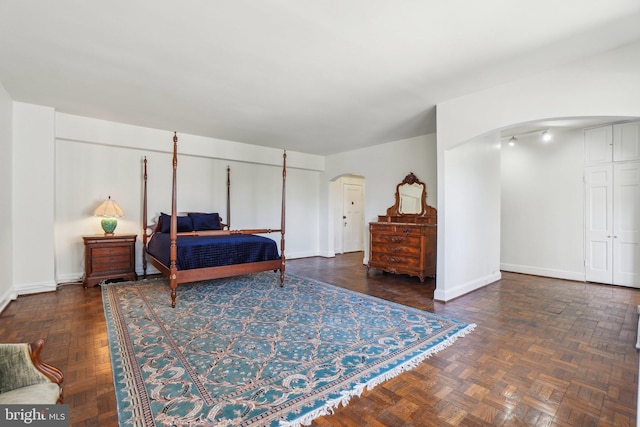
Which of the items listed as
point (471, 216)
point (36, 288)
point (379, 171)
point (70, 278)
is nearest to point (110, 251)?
point (70, 278)

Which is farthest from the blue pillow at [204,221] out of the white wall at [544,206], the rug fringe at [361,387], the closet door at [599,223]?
the closet door at [599,223]

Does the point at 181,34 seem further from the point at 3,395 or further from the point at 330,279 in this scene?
the point at 330,279

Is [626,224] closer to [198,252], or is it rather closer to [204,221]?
[198,252]

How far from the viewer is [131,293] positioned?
4.02 m

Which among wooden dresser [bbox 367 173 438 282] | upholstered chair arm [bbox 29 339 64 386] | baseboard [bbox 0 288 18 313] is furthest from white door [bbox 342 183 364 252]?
upholstered chair arm [bbox 29 339 64 386]

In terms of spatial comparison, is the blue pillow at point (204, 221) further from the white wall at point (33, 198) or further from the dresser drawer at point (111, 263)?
the white wall at point (33, 198)

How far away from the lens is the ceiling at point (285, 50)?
2.05 m

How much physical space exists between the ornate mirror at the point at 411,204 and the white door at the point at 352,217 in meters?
2.51

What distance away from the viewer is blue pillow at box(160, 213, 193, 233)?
4832mm

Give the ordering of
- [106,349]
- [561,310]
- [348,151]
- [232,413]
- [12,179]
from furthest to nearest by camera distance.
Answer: [348,151]
[12,179]
[561,310]
[106,349]
[232,413]

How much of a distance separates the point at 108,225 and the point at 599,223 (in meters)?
7.78

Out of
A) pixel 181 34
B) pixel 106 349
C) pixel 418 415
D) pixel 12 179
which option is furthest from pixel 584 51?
pixel 12 179

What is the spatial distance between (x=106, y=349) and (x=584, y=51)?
15.7 feet

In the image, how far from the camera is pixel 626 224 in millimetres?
4527
